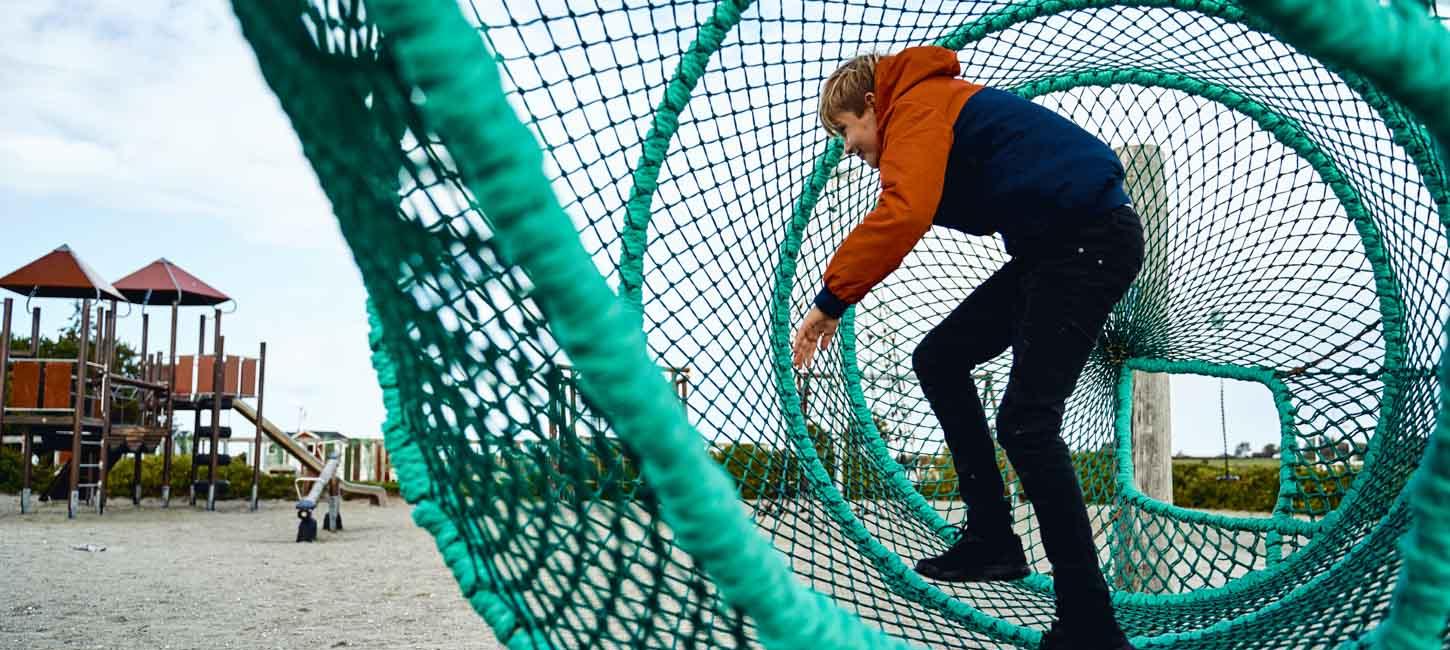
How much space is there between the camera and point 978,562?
79.0 inches

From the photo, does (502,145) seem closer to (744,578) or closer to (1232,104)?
(744,578)

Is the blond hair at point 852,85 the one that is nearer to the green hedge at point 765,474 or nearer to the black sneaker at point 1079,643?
the green hedge at point 765,474

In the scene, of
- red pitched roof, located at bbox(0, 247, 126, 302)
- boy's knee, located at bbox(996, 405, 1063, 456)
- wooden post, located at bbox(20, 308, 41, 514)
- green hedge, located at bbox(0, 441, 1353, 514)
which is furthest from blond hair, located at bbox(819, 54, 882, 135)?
red pitched roof, located at bbox(0, 247, 126, 302)

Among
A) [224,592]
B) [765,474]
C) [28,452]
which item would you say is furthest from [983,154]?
[28,452]

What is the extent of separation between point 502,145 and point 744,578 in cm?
29

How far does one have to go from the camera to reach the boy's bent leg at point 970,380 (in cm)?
202

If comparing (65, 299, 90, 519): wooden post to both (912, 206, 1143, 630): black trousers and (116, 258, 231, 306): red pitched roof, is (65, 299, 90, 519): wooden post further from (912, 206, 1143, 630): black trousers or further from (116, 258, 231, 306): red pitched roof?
(912, 206, 1143, 630): black trousers

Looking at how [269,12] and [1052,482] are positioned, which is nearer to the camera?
[269,12]

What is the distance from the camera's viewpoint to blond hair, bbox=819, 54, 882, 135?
192 centimetres

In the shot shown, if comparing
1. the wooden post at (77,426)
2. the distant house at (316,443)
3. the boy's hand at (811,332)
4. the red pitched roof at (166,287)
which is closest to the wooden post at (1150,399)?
the boy's hand at (811,332)

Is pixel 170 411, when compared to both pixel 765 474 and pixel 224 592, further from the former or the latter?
pixel 765 474

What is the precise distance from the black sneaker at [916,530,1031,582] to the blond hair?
89 centimetres

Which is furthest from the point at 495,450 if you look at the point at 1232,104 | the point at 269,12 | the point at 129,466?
the point at 129,466

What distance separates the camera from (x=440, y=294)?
2.92 feet
